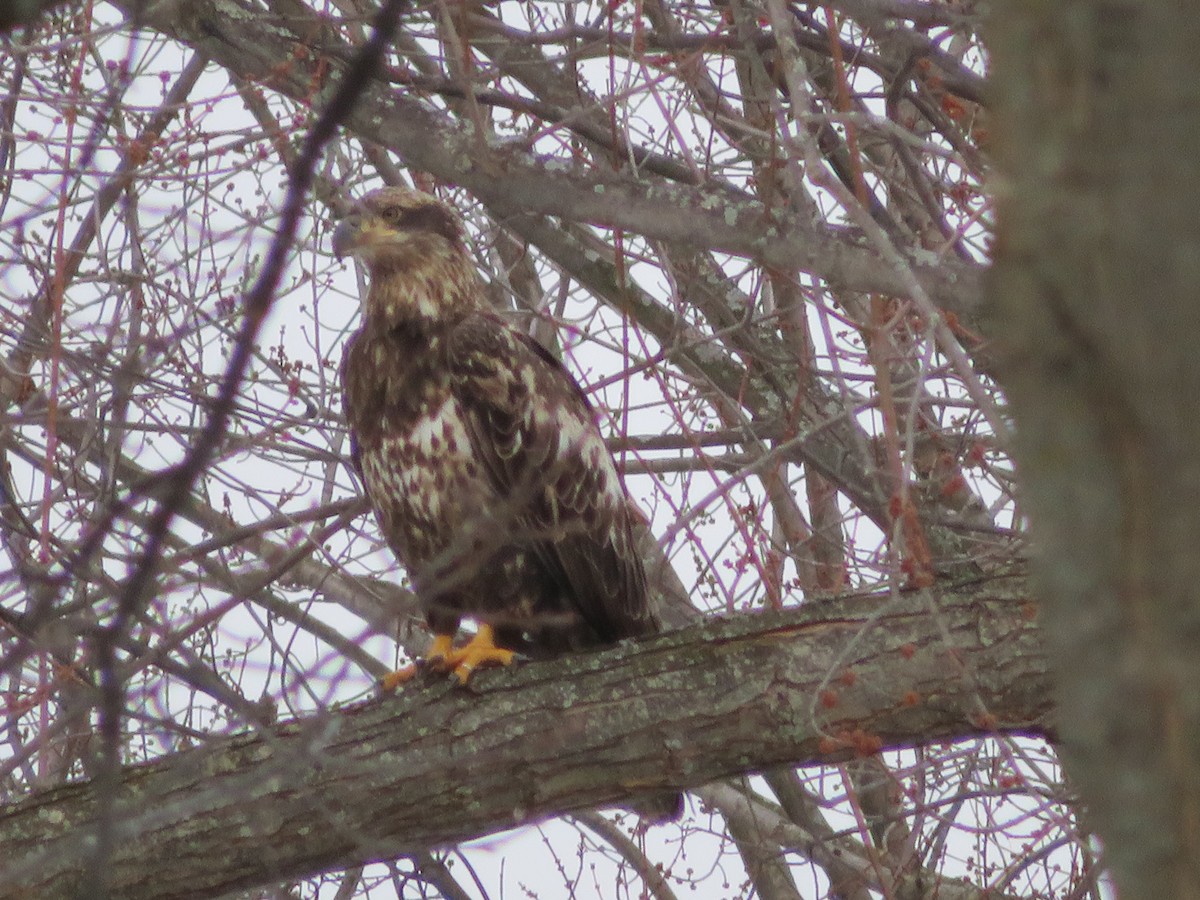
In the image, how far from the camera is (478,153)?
3775 mm

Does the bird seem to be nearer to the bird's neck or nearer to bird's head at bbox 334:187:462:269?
the bird's neck

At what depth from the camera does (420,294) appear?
17.0ft

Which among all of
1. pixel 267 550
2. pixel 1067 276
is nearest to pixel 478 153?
pixel 267 550

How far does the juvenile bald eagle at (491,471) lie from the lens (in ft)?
15.7

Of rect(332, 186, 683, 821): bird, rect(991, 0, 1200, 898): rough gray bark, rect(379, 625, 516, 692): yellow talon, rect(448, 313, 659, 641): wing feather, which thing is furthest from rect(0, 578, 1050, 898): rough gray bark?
rect(991, 0, 1200, 898): rough gray bark

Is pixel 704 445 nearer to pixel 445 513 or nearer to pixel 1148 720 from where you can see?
pixel 445 513

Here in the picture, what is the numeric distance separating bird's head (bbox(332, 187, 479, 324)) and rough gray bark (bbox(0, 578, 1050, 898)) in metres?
1.68

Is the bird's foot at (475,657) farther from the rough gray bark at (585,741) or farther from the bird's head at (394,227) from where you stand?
the bird's head at (394,227)

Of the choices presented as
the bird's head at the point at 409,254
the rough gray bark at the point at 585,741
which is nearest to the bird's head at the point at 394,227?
the bird's head at the point at 409,254

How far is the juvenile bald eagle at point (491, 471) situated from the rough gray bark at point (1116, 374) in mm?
3486

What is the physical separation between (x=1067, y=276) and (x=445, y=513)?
12.3ft

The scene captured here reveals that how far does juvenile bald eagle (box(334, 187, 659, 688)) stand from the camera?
15.7 ft

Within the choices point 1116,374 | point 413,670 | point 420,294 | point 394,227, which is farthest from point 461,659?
point 1116,374

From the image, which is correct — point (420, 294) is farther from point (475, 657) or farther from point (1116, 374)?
point (1116, 374)
